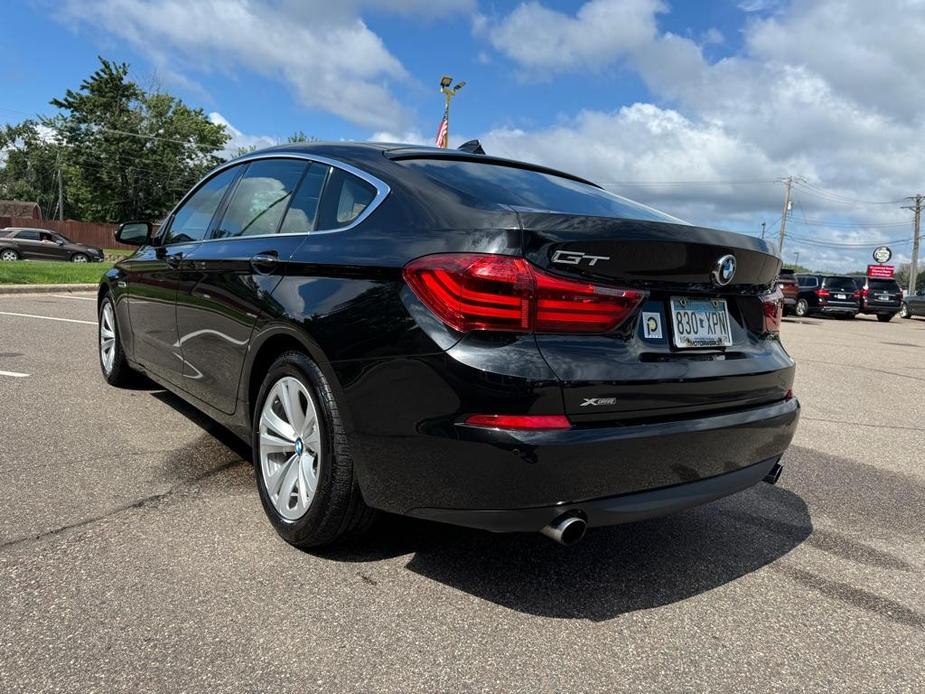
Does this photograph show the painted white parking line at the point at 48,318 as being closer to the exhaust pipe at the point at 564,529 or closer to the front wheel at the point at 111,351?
the front wheel at the point at 111,351

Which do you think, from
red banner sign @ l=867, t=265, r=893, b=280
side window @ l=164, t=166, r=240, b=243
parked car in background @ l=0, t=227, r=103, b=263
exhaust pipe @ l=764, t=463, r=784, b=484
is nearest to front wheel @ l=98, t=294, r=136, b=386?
side window @ l=164, t=166, r=240, b=243

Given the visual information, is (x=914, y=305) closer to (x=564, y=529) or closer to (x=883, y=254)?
(x=883, y=254)

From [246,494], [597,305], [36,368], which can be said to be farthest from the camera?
[36,368]

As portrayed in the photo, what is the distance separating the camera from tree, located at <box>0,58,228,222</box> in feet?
181

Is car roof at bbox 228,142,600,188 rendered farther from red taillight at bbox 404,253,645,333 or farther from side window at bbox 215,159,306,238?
red taillight at bbox 404,253,645,333

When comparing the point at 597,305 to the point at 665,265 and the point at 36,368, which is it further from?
the point at 36,368

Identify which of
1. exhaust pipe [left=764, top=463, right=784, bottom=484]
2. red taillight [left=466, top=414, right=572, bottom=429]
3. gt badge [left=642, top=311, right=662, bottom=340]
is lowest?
exhaust pipe [left=764, top=463, right=784, bottom=484]

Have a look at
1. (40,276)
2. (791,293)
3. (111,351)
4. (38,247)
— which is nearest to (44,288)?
(40,276)

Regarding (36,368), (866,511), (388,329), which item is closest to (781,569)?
(866,511)

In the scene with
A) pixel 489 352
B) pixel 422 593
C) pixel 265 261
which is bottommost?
pixel 422 593

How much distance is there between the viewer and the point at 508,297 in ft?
7.09

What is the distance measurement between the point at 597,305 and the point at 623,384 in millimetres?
262

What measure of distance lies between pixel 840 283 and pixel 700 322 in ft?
88.8

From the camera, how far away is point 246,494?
3.36m
